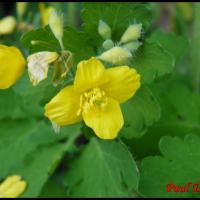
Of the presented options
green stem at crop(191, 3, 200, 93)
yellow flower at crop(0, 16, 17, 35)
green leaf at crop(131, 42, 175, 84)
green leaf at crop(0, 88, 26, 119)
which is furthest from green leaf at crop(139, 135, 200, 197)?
yellow flower at crop(0, 16, 17, 35)

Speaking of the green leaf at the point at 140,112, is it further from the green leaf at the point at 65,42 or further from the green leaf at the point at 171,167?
the green leaf at the point at 65,42

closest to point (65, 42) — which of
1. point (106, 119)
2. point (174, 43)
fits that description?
point (106, 119)

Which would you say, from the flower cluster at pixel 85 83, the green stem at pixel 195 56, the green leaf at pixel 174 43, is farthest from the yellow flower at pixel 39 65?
the green stem at pixel 195 56

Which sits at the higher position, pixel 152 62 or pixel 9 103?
pixel 152 62

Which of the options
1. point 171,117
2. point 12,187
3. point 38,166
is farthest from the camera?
point 171,117

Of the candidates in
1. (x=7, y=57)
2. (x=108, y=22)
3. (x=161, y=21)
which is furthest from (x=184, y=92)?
(x=161, y=21)

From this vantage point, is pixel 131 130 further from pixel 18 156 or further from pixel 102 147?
pixel 18 156

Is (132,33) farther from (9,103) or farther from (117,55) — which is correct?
(9,103)
